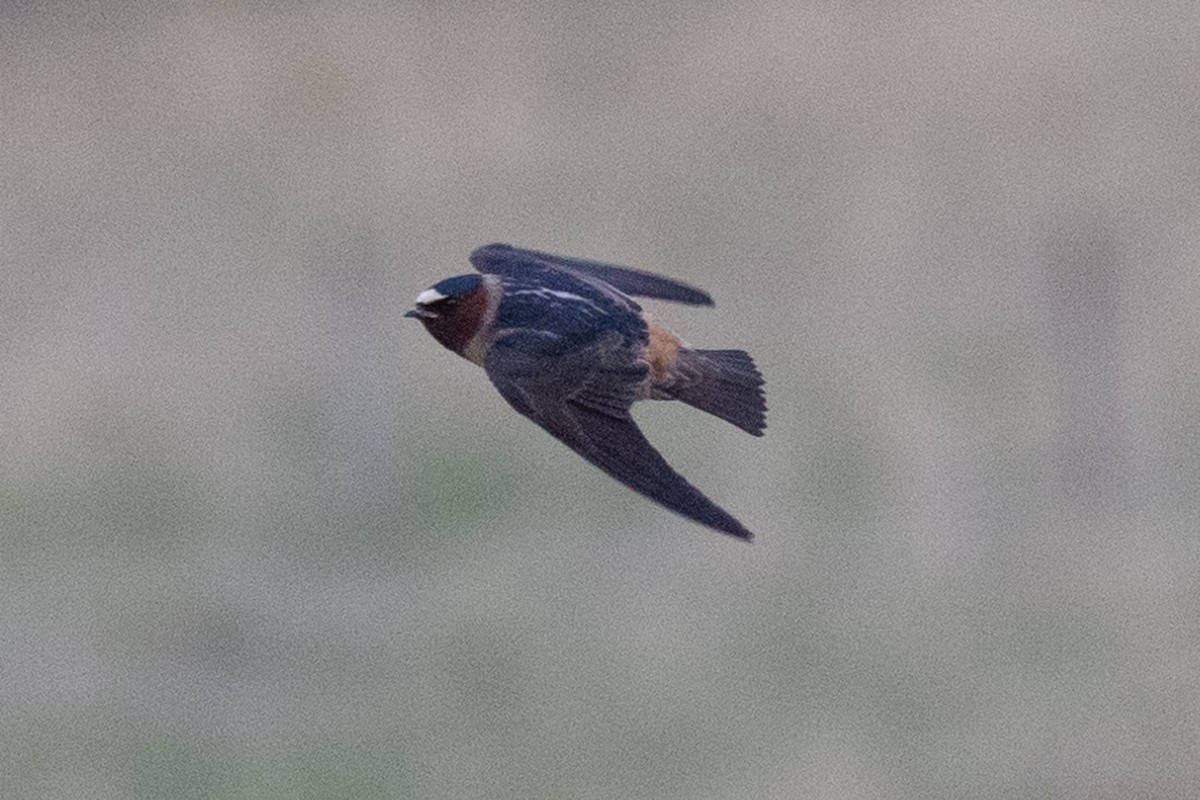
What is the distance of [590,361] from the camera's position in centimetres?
98

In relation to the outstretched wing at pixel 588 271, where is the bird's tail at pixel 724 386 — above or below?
below

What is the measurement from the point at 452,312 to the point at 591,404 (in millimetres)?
77

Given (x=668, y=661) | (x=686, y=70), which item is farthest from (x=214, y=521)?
(x=686, y=70)

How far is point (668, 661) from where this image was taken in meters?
8.41

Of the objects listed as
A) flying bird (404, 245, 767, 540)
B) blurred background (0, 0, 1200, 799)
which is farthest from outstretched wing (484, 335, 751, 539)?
blurred background (0, 0, 1200, 799)

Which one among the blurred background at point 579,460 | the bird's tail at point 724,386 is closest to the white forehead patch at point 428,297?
the bird's tail at point 724,386

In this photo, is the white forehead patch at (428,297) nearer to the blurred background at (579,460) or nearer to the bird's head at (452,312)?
the bird's head at (452,312)

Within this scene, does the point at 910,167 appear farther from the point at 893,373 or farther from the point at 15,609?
the point at 15,609

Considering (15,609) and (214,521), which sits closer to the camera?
(15,609)

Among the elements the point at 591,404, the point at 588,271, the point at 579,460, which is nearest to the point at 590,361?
the point at 591,404

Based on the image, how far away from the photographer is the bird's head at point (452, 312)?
952 mm

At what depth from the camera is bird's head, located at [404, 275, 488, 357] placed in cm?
95

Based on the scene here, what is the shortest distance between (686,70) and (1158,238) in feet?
8.16

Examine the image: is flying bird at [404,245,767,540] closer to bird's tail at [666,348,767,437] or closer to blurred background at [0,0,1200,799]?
bird's tail at [666,348,767,437]
